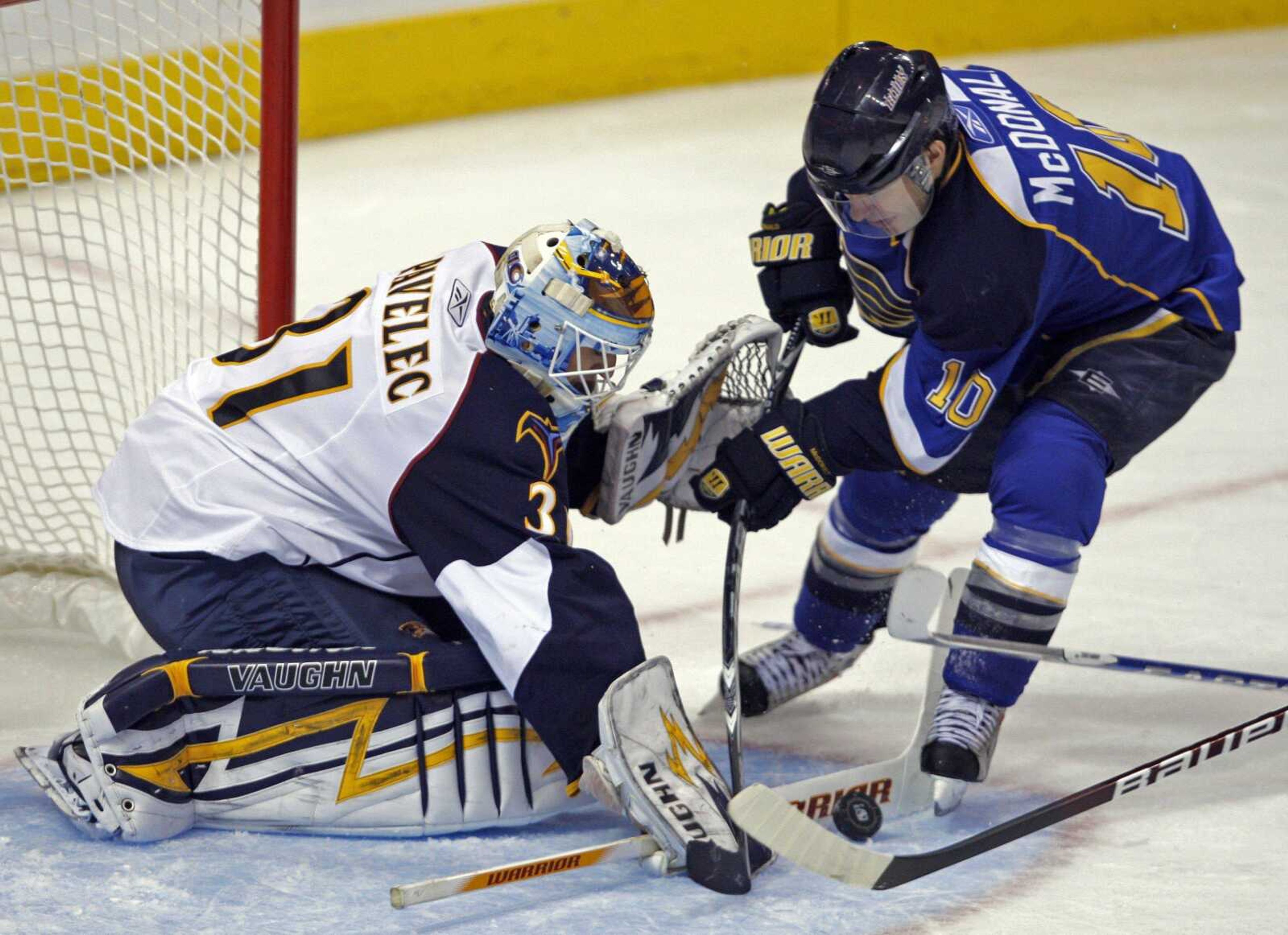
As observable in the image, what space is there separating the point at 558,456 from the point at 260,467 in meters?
0.41

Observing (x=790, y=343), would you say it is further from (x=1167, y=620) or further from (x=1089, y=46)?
(x=1089, y=46)

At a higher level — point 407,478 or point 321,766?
point 407,478

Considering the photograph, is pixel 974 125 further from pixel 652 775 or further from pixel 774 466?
pixel 652 775

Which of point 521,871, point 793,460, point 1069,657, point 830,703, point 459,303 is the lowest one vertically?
point 830,703

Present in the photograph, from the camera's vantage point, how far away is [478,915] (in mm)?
2105

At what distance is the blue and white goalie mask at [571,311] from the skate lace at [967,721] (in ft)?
2.22

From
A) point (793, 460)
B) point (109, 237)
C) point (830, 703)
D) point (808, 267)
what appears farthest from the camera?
point (109, 237)

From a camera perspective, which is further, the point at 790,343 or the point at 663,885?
the point at 790,343

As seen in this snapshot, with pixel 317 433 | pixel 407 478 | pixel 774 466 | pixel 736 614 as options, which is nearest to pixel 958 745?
pixel 736 614

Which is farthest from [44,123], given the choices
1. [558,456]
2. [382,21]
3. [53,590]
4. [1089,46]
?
[1089,46]

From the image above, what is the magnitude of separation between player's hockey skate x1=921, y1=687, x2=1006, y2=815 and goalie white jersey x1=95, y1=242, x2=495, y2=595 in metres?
0.74

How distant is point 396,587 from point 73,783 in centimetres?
49

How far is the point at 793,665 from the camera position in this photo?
285 cm

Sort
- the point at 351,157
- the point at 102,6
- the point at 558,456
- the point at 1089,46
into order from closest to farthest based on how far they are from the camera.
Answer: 1. the point at 558,456
2. the point at 102,6
3. the point at 351,157
4. the point at 1089,46
